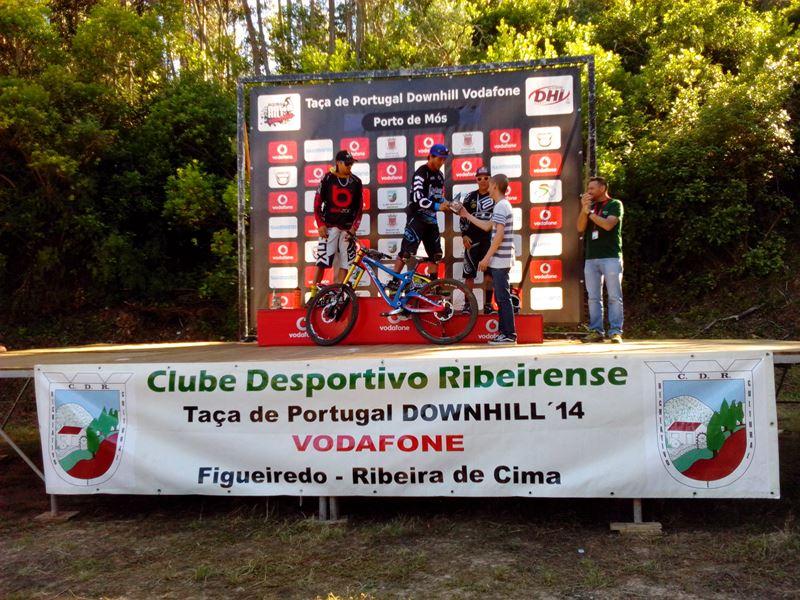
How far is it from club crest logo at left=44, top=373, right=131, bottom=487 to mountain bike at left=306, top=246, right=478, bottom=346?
214 cm

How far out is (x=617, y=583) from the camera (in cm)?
336

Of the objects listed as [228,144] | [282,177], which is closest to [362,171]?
[282,177]

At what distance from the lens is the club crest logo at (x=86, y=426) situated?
4.58 m

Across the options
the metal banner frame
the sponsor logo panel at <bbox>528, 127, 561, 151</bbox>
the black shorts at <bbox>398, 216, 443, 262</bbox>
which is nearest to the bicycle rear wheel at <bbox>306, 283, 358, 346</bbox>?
the black shorts at <bbox>398, 216, 443, 262</bbox>

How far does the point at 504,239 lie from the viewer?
5859 mm

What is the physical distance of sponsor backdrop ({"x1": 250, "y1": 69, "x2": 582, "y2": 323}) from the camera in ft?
24.4

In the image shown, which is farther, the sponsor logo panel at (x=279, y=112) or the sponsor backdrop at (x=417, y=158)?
the sponsor logo panel at (x=279, y=112)

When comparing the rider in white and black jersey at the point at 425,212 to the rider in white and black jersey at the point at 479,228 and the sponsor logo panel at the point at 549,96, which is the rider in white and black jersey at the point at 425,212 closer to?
the rider in white and black jersey at the point at 479,228

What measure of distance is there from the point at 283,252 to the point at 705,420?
Result: 5332 millimetres

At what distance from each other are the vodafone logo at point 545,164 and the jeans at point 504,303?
2.10 m

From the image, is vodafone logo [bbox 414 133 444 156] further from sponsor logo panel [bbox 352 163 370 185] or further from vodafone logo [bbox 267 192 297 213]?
vodafone logo [bbox 267 192 297 213]

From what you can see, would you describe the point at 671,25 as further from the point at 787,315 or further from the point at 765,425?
the point at 765,425

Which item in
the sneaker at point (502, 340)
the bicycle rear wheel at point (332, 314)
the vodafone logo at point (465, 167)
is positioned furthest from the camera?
the vodafone logo at point (465, 167)

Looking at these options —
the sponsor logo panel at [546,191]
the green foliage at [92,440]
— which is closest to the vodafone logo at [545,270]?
the sponsor logo panel at [546,191]
